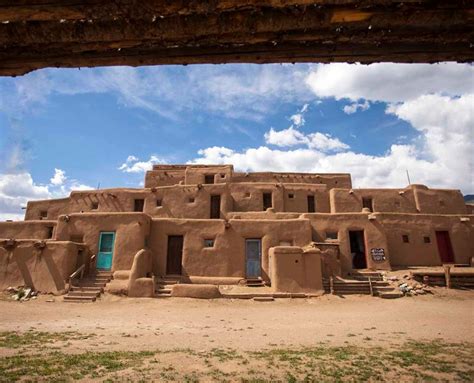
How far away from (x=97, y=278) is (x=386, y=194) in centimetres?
2215

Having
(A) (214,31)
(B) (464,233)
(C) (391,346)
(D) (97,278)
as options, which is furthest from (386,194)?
(A) (214,31)

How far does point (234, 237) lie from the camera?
62.7 feet

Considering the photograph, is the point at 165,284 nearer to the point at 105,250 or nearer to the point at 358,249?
the point at 105,250

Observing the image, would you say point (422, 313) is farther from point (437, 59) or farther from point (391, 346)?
point (437, 59)

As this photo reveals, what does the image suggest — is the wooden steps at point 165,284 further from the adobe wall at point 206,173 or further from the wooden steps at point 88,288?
the adobe wall at point 206,173

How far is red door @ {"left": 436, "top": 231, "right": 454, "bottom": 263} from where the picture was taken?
21.8m

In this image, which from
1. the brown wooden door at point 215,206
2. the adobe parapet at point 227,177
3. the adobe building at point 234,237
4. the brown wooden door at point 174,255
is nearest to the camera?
the adobe building at point 234,237

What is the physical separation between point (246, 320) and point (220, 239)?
7718 millimetres

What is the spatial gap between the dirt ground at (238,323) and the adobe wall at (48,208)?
13316mm

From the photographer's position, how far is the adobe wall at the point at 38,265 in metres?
16.4

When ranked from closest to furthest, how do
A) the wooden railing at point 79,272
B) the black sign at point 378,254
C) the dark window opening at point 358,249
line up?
the wooden railing at point 79,272
the black sign at point 378,254
the dark window opening at point 358,249

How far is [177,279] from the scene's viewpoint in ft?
59.7

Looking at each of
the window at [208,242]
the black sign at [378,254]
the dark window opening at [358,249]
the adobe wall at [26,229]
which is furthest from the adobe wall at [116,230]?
the black sign at [378,254]

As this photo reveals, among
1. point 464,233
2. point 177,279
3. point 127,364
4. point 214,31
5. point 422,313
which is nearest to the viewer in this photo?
point 214,31
